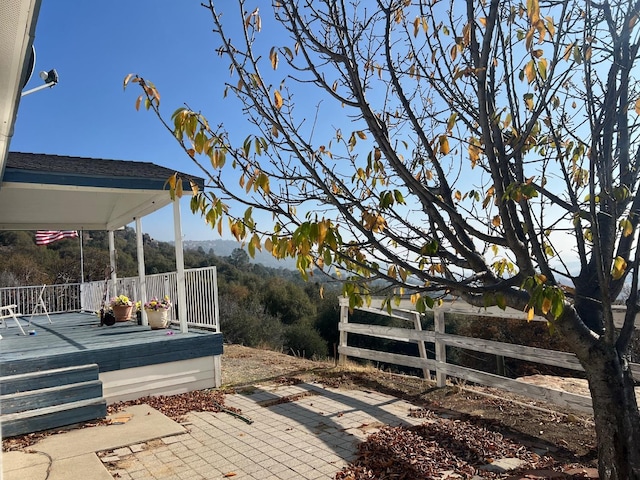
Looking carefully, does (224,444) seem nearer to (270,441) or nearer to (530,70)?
(270,441)

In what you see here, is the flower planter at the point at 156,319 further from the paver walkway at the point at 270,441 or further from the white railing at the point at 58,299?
the white railing at the point at 58,299

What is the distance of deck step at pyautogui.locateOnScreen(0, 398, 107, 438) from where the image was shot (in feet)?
15.1

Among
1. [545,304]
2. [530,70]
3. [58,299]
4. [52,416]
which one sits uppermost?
[530,70]

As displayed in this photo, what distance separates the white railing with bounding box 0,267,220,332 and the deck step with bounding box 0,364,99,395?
6.56 feet

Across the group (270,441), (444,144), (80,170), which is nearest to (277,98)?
(444,144)

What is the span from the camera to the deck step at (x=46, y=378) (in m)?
4.99

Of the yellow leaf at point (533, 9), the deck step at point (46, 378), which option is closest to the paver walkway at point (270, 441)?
the deck step at point (46, 378)

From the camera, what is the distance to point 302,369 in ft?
25.3

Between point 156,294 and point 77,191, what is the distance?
2599 millimetres

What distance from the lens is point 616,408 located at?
253 centimetres

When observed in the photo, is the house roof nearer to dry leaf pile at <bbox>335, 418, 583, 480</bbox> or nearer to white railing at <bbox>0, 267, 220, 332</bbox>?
white railing at <bbox>0, 267, 220, 332</bbox>

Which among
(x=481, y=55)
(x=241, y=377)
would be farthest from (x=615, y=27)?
(x=241, y=377)

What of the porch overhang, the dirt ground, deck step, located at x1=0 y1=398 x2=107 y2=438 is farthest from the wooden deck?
the porch overhang

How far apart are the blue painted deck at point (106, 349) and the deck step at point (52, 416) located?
0.68 metres
